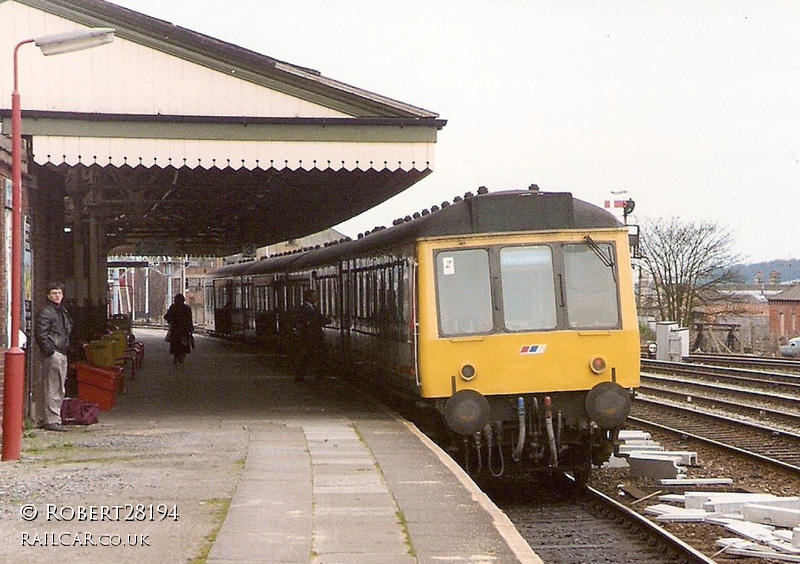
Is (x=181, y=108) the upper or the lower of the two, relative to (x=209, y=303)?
upper

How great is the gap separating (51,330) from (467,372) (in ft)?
15.2

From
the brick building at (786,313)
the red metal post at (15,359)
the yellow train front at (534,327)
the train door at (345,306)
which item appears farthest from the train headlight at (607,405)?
the brick building at (786,313)

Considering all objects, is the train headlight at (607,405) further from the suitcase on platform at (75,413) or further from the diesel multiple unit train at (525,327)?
the suitcase on platform at (75,413)

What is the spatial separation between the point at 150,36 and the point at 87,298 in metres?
10.8

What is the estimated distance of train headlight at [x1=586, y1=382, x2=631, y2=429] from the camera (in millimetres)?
11547

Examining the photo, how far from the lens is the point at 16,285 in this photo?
11.4 metres

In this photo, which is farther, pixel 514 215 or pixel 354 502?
pixel 514 215

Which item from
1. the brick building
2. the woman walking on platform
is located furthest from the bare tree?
the woman walking on platform

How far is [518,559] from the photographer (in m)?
6.99

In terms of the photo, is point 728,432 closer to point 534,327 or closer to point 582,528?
point 534,327

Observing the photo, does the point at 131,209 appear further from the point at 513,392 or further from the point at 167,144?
the point at 513,392

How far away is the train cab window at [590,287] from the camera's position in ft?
39.2

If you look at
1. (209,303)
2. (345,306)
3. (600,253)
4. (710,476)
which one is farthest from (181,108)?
(209,303)

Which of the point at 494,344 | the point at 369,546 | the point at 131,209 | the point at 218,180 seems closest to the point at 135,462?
the point at 494,344
